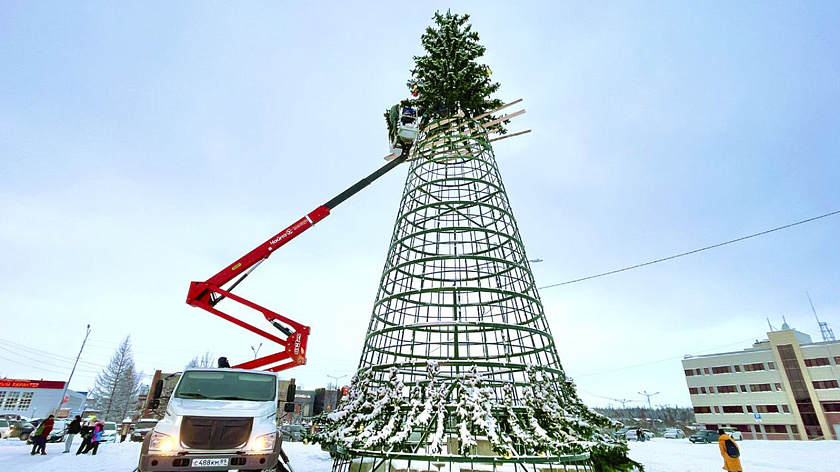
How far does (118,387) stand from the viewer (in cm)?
6469

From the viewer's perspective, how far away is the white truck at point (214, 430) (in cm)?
633

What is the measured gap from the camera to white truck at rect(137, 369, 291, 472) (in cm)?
633

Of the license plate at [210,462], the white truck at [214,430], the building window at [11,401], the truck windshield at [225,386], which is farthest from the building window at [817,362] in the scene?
the building window at [11,401]

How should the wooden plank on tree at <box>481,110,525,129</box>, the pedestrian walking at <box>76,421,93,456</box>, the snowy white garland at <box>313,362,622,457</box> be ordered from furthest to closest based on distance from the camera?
the pedestrian walking at <box>76,421,93,456</box> → the wooden plank on tree at <box>481,110,525,129</box> → the snowy white garland at <box>313,362,622,457</box>

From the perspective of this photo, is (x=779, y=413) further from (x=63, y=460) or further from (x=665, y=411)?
(x=665, y=411)

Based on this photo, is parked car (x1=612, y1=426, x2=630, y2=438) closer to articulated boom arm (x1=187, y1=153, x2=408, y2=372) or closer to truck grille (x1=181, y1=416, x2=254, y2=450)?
truck grille (x1=181, y1=416, x2=254, y2=450)

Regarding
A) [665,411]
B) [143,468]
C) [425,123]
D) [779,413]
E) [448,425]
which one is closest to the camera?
[448,425]

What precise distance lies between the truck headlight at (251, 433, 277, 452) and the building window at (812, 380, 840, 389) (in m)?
68.2

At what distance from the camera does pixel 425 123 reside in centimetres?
805

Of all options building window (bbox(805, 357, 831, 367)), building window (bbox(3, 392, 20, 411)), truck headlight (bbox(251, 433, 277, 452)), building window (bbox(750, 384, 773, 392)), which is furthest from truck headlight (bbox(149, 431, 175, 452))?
building window (bbox(3, 392, 20, 411))

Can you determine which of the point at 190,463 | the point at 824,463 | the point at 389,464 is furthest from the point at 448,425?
the point at 824,463

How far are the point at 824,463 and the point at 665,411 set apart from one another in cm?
14838

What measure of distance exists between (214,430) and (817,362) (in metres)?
70.1

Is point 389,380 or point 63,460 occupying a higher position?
point 389,380
